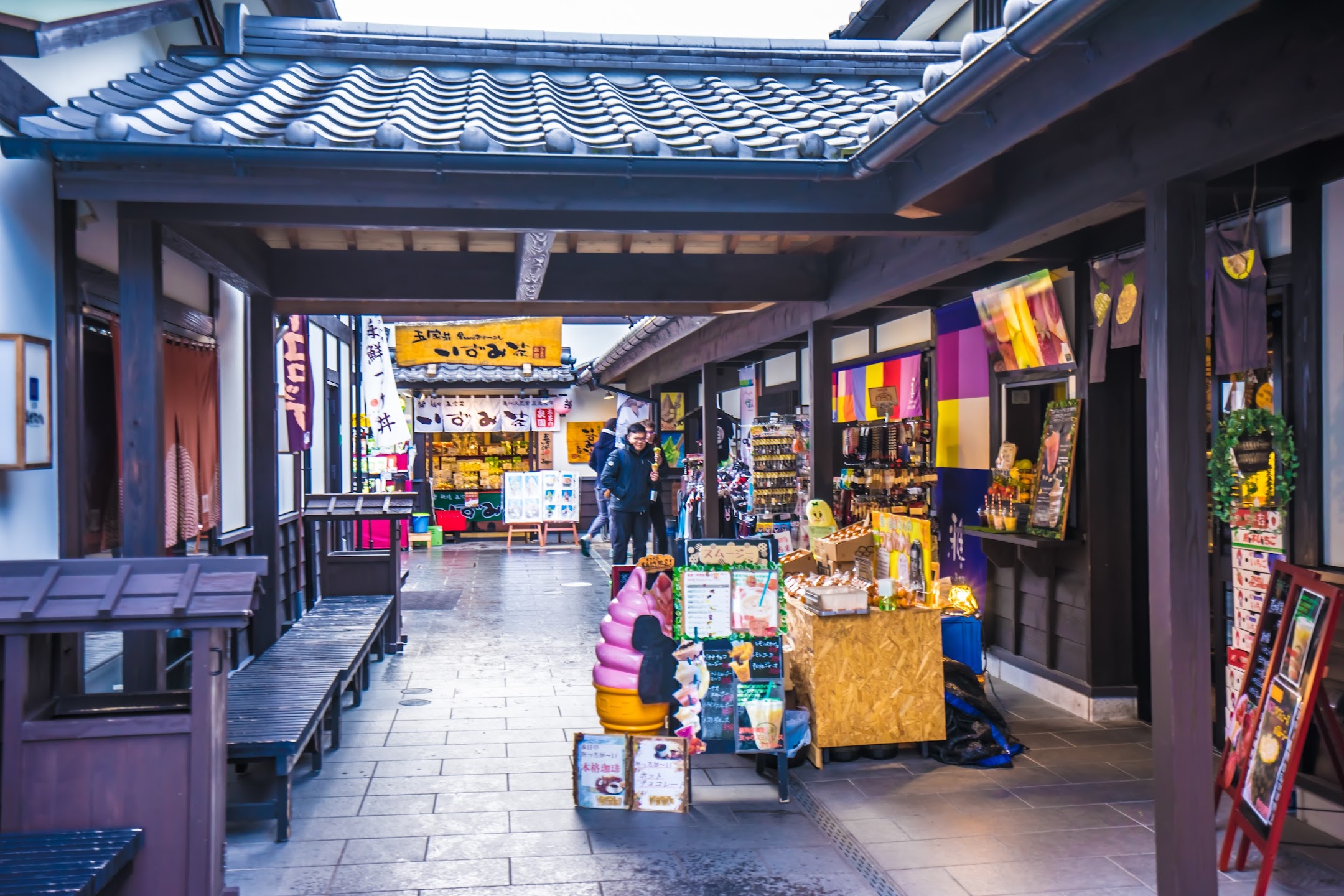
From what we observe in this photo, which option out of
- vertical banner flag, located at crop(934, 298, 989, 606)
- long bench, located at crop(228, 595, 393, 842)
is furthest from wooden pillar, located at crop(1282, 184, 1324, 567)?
long bench, located at crop(228, 595, 393, 842)

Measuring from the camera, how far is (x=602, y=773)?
506 cm

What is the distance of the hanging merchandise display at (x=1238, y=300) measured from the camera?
193 inches

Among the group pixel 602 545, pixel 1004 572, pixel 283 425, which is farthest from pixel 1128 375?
pixel 602 545

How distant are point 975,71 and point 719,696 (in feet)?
11.6

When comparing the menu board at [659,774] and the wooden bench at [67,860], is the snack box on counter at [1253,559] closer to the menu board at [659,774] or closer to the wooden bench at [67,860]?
the menu board at [659,774]

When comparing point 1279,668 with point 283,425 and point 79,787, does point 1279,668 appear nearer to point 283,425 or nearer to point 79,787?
point 79,787

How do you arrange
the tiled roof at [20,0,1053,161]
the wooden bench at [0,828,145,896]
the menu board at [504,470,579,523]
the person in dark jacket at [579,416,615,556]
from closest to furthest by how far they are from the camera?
1. the wooden bench at [0,828,145,896]
2. the tiled roof at [20,0,1053,161]
3. the person in dark jacket at [579,416,615,556]
4. the menu board at [504,470,579,523]

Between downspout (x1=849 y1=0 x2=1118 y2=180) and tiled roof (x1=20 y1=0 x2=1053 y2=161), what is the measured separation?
2 cm

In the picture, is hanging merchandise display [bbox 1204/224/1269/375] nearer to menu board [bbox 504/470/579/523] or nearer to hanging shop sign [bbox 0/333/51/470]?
hanging shop sign [bbox 0/333/51/470]

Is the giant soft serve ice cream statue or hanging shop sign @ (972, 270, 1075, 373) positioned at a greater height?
hanging shop sign @ (972, 270, 1075, 373)

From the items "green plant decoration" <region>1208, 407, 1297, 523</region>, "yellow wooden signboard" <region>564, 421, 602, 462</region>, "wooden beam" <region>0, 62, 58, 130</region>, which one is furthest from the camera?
"yellow wooden signboard" <region>564, 421, 602, 462</region>

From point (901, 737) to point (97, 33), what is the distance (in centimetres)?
576

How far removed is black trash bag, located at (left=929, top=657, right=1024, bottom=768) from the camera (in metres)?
5.83

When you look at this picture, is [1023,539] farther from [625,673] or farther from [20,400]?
[20,400]
